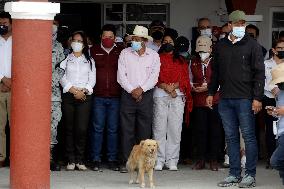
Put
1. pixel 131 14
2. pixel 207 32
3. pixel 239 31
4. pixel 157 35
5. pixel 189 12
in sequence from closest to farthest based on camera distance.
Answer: pixel 239 31, pixel 157 35, pixel 207 32, pixel 189 12, pixel 131 14

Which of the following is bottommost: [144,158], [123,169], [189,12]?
[123,169]

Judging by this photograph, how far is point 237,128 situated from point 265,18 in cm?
618

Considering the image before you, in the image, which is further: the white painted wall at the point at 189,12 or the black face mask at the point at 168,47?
the white painted wall at the point at 189,12

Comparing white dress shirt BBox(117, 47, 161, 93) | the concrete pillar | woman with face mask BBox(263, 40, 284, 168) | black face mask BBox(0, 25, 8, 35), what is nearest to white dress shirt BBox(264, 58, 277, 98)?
woman with face mask BBox(263, 40, 284, 168)

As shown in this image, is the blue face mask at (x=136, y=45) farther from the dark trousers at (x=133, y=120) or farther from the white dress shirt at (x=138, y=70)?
the dark trousers at (x=133, y=120)

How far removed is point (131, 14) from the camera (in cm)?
1698

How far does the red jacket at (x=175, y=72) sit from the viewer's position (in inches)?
477

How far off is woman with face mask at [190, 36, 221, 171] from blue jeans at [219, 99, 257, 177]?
124cm

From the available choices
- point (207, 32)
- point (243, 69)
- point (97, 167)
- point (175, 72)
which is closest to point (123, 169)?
point (97, 167)

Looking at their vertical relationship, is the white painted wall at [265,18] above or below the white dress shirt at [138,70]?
above

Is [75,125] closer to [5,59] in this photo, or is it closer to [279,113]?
[5,59]

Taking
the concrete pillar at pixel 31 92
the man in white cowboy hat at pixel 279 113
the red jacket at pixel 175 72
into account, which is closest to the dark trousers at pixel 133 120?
the red jacket at pixel 175 72

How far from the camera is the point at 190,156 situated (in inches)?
509

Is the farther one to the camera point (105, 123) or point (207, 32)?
point (207, 32)
